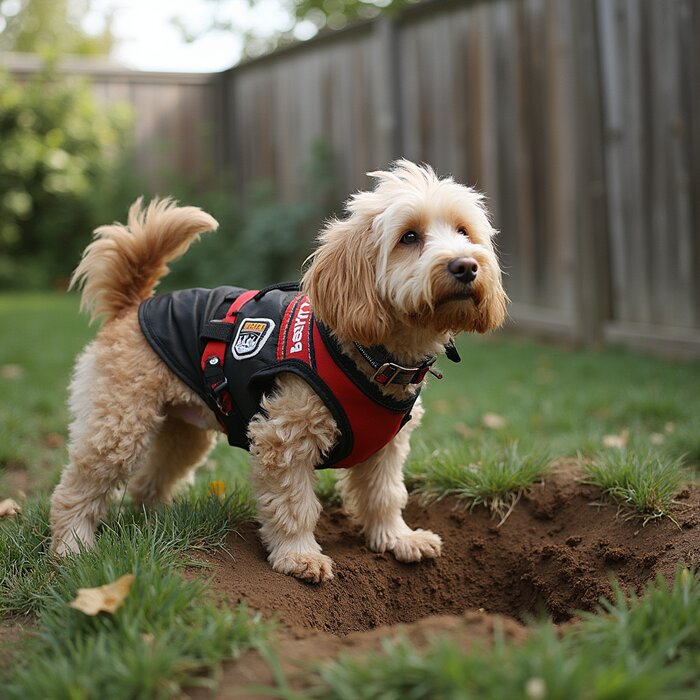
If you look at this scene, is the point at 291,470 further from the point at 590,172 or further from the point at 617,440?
the point at 590,172

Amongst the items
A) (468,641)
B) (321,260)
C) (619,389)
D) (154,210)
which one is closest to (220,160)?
(619,389)

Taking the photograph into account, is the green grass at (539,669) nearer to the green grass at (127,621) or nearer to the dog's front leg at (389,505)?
the green grass at (127,621)

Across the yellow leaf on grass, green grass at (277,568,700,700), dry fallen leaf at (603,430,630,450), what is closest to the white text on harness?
the yellow leaf on grass

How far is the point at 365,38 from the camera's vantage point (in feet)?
33.7

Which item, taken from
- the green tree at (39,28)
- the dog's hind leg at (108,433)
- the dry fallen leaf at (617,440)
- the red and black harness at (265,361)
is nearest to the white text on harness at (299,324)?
the red and black harness at (265,361)

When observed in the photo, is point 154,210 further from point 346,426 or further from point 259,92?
point 259,92

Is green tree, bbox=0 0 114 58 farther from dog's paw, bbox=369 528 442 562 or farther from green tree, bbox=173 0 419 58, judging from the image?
dog's paw, bbox=369 528 442 562

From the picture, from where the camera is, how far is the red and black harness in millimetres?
Answer: 3146

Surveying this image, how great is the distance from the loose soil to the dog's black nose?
1197 millimetres

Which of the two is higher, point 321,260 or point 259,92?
point 259,92

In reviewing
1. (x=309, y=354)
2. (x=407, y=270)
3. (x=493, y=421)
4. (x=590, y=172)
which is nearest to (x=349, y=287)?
(x=407, y=270)

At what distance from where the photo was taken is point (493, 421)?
5.43 meters

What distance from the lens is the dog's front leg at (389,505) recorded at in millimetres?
3549

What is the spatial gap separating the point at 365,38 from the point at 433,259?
8.21 m
